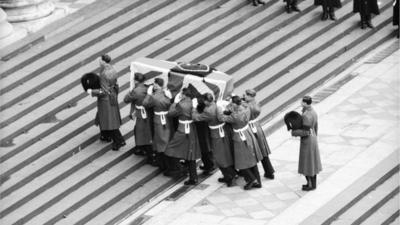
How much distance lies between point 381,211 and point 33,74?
24.3 ft

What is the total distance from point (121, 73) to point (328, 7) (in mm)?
5264

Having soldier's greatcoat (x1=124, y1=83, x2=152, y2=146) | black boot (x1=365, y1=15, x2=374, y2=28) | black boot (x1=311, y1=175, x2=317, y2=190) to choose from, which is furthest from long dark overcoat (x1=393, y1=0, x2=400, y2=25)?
soldier's greatcoat (x1=124, y1=83, x2=152, y2=146)

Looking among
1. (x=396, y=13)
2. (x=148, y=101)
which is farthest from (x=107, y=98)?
(x=396, y=13)

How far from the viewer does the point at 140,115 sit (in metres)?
20.4

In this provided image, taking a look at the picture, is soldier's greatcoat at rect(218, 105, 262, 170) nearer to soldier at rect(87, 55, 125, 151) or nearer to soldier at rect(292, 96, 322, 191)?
soldier at rect(292, 96, 322, 191)

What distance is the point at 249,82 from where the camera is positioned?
23.6 meters

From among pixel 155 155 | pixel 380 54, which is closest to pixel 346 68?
pixel 380 54

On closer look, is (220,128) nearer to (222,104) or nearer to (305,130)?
(222,104)

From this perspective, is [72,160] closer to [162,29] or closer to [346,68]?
[162,29]

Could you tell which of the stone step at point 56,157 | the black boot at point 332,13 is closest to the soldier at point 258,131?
the stone step at point 56,157

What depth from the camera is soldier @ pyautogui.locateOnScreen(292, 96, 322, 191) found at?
19203mm

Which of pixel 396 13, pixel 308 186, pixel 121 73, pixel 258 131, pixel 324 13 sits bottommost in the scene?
pixel 308 186

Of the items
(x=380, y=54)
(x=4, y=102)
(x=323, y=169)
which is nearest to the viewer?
(x=323, y=169)

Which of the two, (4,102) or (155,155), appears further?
(4,102)
